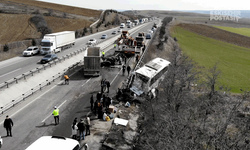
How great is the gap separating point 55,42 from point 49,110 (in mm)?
24879

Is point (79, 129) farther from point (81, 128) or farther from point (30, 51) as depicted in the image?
point (30, 51)

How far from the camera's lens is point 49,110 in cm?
1870

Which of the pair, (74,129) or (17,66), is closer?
(74,129)

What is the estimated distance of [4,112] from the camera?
17.7m

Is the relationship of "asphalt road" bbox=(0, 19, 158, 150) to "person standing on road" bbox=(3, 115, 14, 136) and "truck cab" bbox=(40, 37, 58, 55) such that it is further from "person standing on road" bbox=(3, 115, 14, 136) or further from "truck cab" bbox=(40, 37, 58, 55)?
"truck cab" bbox=(40, 37, 58, 55)

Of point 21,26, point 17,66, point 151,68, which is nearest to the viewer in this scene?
point 151,68

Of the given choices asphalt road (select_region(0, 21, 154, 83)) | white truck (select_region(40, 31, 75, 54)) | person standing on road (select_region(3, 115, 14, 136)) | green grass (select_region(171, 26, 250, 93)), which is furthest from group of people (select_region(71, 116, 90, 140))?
green grass (select_region(171, 26, 250, 93))

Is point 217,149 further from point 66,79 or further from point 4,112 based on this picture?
point 66,79

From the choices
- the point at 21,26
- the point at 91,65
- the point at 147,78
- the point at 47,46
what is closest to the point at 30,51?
the point at 47,46

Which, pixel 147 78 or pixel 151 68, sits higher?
pixel 151 68

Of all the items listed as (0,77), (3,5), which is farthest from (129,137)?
(3,5)

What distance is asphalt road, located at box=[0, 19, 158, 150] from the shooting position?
14.9 metres

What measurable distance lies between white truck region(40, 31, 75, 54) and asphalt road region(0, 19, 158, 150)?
48.6 ft

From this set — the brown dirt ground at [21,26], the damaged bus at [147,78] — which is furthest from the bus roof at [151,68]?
the brown dirt ground at [21,26]
